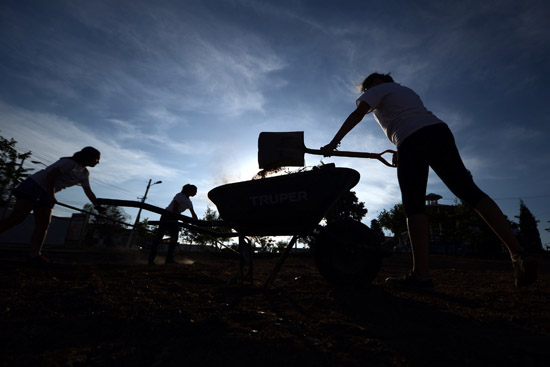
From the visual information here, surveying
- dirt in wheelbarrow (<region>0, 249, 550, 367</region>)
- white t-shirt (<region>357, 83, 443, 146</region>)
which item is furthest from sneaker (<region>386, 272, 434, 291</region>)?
white t-shirt (<region>357, 83, 443, 146</region>)

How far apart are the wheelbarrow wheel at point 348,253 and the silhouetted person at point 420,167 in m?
0.26

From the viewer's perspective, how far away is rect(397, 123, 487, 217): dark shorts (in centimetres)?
219

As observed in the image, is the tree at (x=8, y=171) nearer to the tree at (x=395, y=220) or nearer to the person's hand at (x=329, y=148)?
the person's hand at (x=329, y=148)

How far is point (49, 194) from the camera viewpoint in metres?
3.92

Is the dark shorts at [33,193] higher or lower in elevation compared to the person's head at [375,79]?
lower

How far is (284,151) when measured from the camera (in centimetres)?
282

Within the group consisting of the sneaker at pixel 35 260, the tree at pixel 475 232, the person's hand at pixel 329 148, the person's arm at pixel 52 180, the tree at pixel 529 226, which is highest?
the tree at pixel 529 226

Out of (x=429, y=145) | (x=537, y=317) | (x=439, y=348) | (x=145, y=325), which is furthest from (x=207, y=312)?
(x=429, y=145)

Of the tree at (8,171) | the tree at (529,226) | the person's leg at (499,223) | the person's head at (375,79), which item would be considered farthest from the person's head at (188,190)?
the tree at (529,226)

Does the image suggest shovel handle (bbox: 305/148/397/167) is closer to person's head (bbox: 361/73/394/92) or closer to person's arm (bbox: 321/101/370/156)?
person's arm (bbox: 321/101/370/156)

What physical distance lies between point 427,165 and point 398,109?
1.74 feet

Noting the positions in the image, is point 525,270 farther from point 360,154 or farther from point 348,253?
point 360,154

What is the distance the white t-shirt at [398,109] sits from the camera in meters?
2.28

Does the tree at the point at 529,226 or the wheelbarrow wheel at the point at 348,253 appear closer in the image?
the wheelbarrow wheel at the point at 348,253
